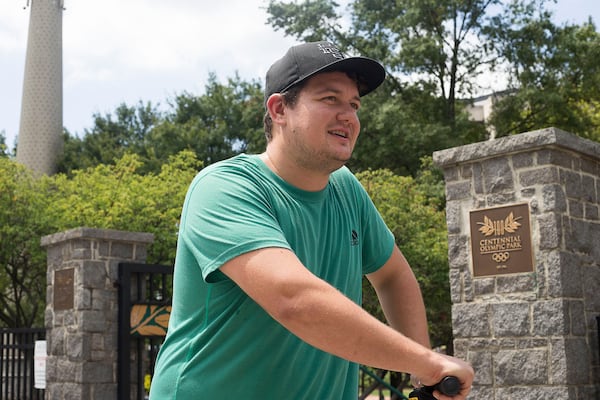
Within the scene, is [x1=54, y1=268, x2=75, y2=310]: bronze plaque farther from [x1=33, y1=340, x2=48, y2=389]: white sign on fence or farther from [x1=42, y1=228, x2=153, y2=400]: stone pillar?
[x1=33, y1=340, x2=48, y2=389]: white sign on fence

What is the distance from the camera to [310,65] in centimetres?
208

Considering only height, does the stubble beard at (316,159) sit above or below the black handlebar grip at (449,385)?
above

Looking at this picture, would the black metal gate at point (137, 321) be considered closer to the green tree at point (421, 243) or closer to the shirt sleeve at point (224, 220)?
the green tree at point (421, 243)

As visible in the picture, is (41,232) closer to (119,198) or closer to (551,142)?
(119,198)

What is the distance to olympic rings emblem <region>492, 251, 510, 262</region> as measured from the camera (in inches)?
284

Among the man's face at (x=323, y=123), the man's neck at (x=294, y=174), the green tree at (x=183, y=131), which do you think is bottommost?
the man's neck at (x=294, y=174)

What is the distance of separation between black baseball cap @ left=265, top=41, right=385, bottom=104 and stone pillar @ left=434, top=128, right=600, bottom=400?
205 inches

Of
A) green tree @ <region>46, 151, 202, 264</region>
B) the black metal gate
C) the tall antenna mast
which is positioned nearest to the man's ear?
the black metal gate

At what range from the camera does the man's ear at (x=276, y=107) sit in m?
2.16

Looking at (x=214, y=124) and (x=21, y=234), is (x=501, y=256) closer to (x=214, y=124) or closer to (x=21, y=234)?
(x=21, y=234)

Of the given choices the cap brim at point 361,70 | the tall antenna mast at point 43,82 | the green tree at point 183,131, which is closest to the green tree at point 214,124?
the green tree at point 183,131

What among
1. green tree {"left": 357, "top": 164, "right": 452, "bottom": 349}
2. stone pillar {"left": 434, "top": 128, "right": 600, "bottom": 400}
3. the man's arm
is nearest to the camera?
the man's arm

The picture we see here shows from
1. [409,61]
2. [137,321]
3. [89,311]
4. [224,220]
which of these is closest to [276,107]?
[224,220]

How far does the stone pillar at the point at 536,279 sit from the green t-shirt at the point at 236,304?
520cm
